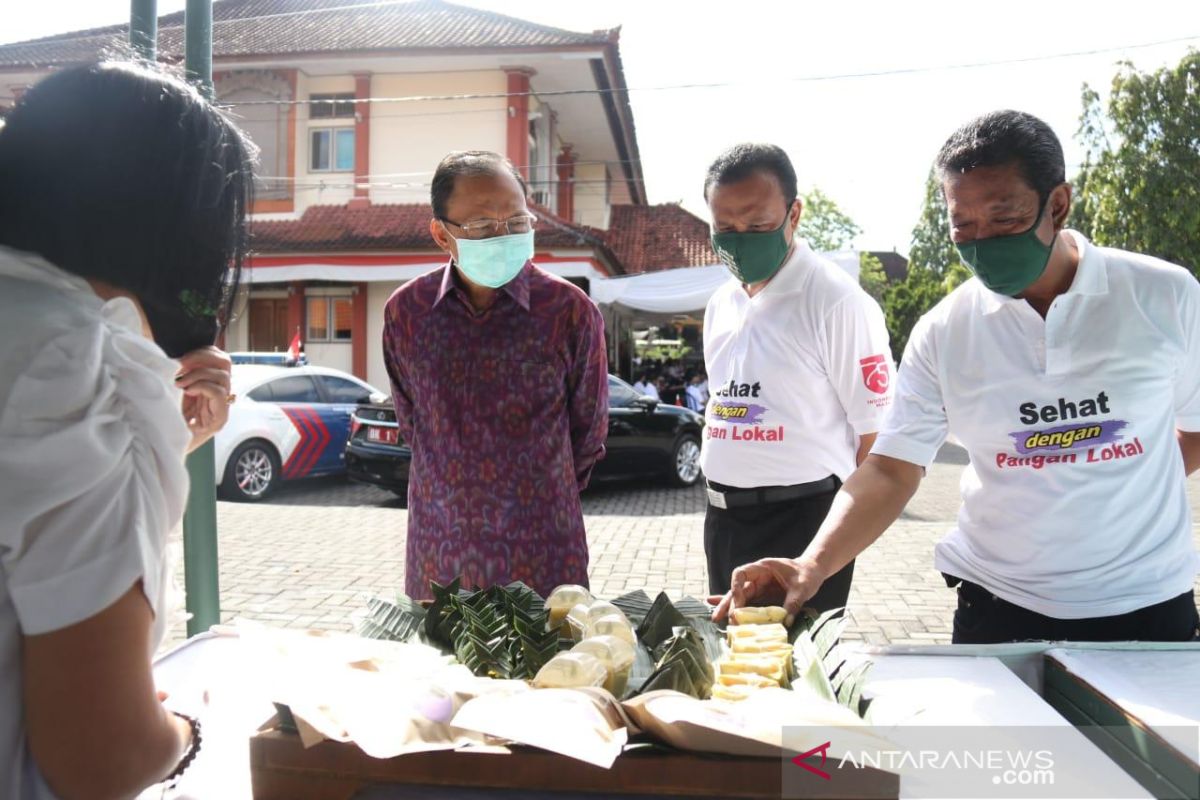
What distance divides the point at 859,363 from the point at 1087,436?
842 millimetres

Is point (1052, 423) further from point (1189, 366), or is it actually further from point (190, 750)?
point (190, 750)

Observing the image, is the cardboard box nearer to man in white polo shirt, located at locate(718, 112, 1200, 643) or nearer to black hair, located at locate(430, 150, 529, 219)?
man in white polo shirt, located at locate(718, 112, 1200, 643)

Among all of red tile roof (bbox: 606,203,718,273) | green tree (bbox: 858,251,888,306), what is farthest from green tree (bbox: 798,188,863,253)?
red tile roof (bbox: 606,203,718,273)

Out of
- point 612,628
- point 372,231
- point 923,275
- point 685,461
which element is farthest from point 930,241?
point 612,628

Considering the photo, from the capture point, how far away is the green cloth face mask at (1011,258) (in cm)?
197

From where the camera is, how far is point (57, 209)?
1045 millimetres

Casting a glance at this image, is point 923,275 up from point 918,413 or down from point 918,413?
up

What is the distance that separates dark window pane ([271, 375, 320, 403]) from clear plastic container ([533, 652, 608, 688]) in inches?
380

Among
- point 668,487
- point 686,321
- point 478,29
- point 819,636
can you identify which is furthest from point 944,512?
point 686,321

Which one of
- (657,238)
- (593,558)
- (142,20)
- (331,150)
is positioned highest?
(331,150)

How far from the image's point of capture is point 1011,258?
1.99 metres

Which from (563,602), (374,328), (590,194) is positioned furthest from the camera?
(590,194)

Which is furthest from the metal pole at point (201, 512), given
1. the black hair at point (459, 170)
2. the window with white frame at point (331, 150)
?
the window with white frame at point (331, 150)

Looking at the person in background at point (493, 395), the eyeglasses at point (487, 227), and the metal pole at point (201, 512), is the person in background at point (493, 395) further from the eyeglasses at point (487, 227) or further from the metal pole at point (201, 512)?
the metal pole at point (201, 512)
